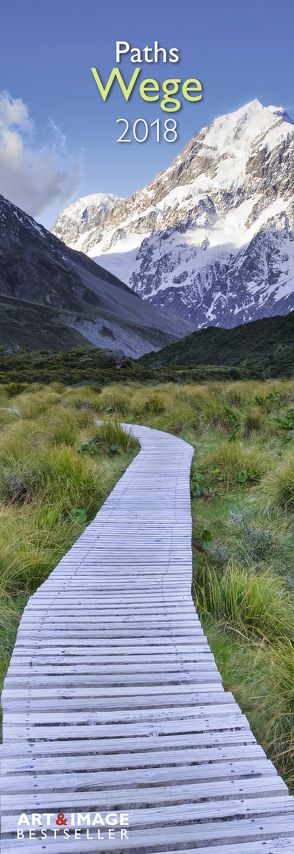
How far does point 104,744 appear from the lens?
2.49 metres

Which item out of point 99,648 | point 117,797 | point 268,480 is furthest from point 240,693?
point 268,480

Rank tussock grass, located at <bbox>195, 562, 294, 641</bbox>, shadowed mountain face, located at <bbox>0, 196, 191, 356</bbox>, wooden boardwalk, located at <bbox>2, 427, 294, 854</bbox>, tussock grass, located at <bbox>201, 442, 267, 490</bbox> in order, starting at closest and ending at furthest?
wooden boardwalk, located at <bbox>2, 427, 294, 854</bbox> < tussock grass, located at <bbox>195, 562, 294, 641</bbox> < tussock grass, located at <bbox>201, 442, 267, 490</bbox> < shadowed mountain face, located at <bbox>0, 196, 191, 356</bbox>

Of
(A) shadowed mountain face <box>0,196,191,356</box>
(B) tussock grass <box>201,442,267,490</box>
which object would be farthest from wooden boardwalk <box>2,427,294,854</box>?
(A) shadowed mountain face <box>0,196,191,356</box>

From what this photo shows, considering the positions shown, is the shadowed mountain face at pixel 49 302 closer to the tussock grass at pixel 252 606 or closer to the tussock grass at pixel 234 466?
the tussock grass at pixel 234 466

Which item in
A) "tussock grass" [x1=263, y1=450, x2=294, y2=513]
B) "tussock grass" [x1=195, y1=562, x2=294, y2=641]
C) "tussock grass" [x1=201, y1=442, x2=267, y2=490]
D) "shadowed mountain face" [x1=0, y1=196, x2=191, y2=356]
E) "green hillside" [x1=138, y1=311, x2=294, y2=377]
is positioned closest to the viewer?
"tussock grass" [x1=195, y1=562, x2=294, y2=641]

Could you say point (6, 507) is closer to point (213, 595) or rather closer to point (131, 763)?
point (213, 595)

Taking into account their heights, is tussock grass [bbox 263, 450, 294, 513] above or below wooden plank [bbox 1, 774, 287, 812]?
above

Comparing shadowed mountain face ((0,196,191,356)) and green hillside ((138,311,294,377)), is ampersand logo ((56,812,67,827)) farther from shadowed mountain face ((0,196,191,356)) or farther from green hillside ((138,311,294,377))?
shadowed mountain face ((0,196,191,356))

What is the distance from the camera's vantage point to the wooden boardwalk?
80.8 inches

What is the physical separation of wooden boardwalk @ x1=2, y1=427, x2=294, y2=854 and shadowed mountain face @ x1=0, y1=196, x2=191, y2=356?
101443mm

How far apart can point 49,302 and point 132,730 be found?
161 meters

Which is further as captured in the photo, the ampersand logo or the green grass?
the green grass

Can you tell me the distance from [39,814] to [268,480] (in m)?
6.37

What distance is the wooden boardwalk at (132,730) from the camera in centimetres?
205
